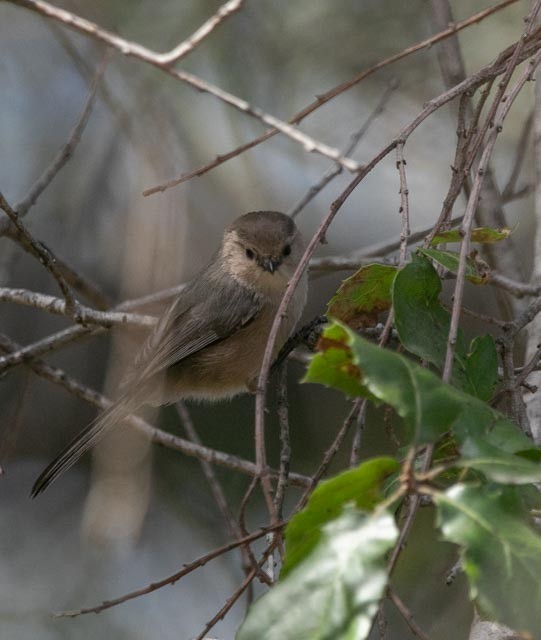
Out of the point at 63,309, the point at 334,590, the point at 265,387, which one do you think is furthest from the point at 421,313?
the point at 63,309

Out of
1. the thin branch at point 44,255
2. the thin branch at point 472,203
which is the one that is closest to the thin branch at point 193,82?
the thin branch at point 472,203

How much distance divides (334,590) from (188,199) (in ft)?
11.9

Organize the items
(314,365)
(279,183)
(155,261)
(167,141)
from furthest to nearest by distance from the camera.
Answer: (279,183) → (167,141) → (155,261) → (314,365)

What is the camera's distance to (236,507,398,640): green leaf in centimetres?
106

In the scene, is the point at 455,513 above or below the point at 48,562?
below

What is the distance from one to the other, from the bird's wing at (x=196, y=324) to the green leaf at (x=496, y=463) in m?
2.35

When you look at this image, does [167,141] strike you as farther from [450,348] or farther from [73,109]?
[450,348]

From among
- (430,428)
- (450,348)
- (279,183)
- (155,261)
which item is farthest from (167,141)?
(430,428)

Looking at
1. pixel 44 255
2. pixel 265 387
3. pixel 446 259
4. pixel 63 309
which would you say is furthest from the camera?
pixel 63 309

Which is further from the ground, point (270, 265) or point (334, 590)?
point (270, 265)

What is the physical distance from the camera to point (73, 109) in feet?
16.1

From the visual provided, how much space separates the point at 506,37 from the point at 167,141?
78.3 inches

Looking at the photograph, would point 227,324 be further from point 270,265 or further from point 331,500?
point 331,500

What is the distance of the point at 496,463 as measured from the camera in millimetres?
1157
